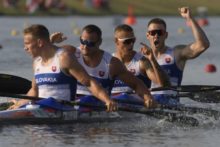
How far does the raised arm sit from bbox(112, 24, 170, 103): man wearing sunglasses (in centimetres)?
76

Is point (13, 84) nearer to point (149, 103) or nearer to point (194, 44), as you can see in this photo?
point (194, 44)

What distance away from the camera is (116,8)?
78.5m

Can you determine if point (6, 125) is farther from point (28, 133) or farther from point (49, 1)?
point (49, 1)

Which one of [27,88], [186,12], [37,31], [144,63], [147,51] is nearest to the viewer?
[37,31]

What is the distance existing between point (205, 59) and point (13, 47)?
882 cm

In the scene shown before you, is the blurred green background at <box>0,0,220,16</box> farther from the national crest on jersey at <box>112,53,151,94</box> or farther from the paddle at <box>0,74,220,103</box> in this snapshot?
the national crest on jersey at <box>112,53,151,94</box>

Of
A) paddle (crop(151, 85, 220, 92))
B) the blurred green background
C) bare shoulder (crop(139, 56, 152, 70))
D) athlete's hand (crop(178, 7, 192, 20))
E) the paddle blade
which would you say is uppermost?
the blurred green background

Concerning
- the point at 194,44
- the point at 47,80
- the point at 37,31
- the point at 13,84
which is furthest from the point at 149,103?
the point at 13,84

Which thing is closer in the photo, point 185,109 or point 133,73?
point 185,109

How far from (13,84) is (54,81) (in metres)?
2.41

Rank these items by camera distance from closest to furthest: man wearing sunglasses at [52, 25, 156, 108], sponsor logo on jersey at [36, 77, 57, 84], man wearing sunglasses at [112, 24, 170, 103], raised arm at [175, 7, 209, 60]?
sponsor logo on jersey at [36, 77, 57, 84] → man wearing sunglasses at [52, 25, 156, 108] → raised arm at [175, 7, 209, 60] → man wearing sunglasses at [112, 24, 170, 103]

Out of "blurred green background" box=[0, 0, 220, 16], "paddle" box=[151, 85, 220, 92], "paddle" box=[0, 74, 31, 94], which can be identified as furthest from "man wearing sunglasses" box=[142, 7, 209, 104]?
"blurred green background" box=[0, 0, 220, 16]

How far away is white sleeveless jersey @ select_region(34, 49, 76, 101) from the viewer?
1484 cm

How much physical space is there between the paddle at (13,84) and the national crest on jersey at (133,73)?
1.65 m
